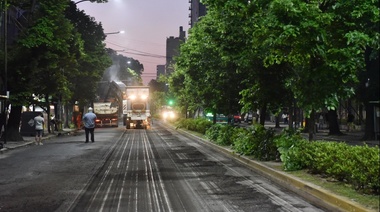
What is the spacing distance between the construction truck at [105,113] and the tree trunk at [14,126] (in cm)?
2571

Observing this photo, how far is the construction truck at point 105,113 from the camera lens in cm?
5250

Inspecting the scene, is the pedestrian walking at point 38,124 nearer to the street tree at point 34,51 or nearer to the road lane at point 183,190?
the street tree at point 34,51

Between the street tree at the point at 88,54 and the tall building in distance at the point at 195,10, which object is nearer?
the street tree at the point at 88,54

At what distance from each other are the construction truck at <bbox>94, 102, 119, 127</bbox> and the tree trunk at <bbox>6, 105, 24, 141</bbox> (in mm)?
25712

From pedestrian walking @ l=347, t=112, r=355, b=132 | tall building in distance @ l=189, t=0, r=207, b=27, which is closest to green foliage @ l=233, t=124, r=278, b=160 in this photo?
pedestrian walking @ l=347, t=112, r=355, b=132

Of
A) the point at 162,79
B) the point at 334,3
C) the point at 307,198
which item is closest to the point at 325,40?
the point at 334,3

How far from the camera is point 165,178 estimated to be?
11289mm

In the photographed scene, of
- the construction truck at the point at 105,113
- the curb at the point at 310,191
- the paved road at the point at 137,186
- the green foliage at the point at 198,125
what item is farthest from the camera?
the construction truck at the point at 105,113

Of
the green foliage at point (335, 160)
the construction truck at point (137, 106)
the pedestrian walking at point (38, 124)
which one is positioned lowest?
the green foliage at point (335, 160)

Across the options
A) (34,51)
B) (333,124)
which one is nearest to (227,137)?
(34,51)

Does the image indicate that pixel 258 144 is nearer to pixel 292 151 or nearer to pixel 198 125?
pixel 292 151

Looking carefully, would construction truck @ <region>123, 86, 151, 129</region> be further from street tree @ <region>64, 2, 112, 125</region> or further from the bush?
the bush

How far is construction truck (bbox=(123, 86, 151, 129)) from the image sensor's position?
45.9 m

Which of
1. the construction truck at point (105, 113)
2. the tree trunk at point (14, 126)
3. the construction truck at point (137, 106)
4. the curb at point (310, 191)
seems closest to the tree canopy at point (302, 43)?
the curb at point (310, 191)
